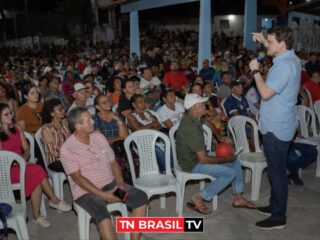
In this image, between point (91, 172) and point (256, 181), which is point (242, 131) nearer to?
point (256, 181)

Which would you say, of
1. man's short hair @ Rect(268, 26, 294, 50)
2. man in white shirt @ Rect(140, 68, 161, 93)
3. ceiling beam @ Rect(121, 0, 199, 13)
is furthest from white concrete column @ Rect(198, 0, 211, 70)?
man's short hair @ Rect(268, 26, 294, 50)

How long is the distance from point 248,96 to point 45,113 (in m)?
3.45

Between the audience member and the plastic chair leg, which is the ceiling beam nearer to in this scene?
the plastic chair leg

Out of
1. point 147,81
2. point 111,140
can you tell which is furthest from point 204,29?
point 111,140

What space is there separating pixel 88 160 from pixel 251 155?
215 centimetres

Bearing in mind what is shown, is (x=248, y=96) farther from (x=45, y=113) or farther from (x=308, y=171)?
(x=45, y=113)

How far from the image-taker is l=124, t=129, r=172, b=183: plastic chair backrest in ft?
13.7

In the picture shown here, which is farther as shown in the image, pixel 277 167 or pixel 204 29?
pixel 204 29

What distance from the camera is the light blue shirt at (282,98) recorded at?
10.7 feet

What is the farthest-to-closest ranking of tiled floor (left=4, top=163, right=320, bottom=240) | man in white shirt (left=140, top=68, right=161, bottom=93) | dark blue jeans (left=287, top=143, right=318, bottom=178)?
man in white shirt (left=140, top=68, right=161, bottom=93)
dark blue jeans (left=287, top=143, right=318, bottom=178)
tiled floor (left=4, top=163, right=320, bottom=240)

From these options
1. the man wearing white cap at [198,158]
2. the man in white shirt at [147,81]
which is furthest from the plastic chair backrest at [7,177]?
the man in white shirt at [147,81]

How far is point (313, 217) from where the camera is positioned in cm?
400

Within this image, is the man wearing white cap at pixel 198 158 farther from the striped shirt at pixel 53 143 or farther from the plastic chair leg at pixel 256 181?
the striped shirt at pixel 53 143

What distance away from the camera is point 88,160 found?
336 cm
